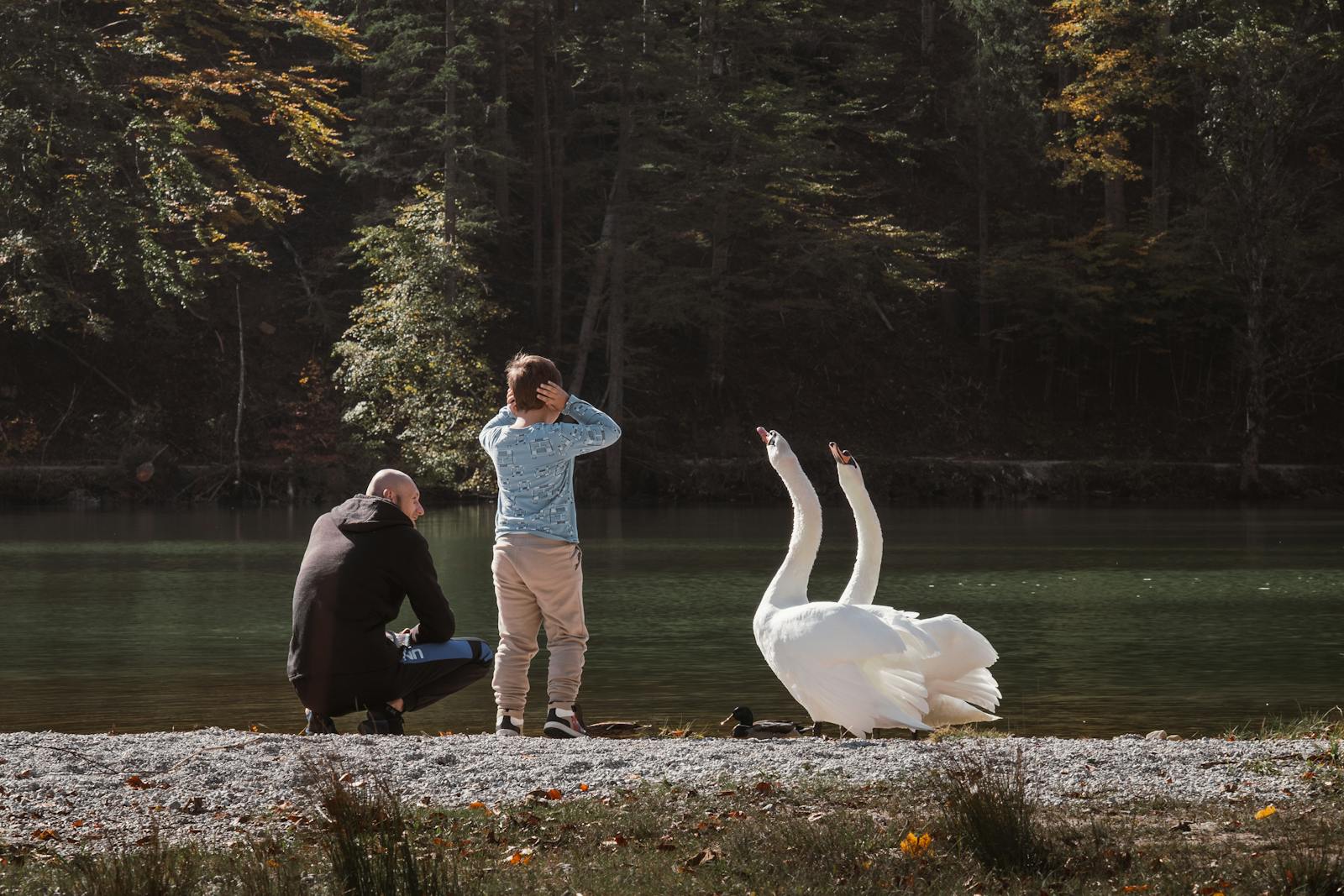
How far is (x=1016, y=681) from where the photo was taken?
39.9 ft

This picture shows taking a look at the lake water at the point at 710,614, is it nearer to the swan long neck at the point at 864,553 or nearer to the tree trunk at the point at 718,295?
the swan long neck at the point at 864,553

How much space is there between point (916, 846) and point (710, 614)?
11.5 meters

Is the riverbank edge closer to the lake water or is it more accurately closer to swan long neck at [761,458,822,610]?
the lake water

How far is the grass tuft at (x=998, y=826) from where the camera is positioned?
5184 millimetres

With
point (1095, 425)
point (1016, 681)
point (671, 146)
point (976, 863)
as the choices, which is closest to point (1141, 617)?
point (1016, 681)

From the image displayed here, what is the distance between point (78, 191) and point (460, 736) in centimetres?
2260

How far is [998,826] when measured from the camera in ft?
17.1

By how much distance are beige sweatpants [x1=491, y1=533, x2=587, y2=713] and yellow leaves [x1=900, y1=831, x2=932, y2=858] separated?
3.21m

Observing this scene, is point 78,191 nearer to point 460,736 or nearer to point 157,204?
point 157,204

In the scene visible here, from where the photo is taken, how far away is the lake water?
10984 mm

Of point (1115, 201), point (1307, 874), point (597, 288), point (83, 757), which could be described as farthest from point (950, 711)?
point (1115, 201)

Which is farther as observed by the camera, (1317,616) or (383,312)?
(383,312)

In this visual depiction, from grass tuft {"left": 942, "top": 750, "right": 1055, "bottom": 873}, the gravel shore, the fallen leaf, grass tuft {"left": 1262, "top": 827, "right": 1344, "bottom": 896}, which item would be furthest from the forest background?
grass tuft {"left": 1262, "top": 827, "right": 1344, "bottom": 896}

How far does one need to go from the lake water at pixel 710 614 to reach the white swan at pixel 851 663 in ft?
5.21
